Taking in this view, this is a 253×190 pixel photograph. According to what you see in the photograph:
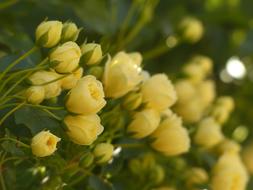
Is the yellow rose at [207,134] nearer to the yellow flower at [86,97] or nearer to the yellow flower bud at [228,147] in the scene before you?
the yellow flower bud at [228,147]

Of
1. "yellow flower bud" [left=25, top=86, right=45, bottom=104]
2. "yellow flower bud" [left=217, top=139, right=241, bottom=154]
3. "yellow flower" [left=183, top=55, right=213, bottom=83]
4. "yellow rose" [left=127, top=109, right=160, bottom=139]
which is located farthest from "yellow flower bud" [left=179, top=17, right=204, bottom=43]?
"yellow flower bud" [left=25, top=86, right=45, bottom=104]

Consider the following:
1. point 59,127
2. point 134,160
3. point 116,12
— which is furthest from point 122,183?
point 116,12

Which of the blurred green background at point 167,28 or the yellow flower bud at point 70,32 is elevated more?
the yellow flower bud at point 70,32

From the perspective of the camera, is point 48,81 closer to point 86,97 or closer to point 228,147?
point 86,97

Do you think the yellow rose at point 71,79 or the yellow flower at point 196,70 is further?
the yellow flower at point 196,70

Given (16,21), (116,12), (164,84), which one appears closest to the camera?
(164,84)

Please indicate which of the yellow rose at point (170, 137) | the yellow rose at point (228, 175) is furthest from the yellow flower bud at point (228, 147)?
the yellow rose at point (170, 137)

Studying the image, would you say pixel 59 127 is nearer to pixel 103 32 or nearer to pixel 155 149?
pixel 155 149
